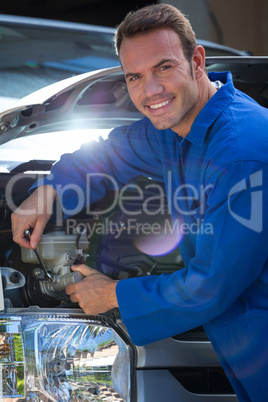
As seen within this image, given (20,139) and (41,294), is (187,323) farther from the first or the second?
(20,139)

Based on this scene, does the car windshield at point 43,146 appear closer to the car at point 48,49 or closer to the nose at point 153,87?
the nose at point 153,87

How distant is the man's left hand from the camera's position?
4.36ft

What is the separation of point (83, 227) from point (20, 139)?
417 mm

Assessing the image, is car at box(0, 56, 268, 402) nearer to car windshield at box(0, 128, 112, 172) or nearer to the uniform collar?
car windshield at box(0, 128, 112, 172)

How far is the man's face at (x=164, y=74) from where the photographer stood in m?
1.38

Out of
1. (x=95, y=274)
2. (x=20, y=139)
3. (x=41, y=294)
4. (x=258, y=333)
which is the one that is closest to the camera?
(x=258, y=333)

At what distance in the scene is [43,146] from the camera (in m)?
1.83

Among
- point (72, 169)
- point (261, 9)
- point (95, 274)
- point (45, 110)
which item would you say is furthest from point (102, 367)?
point (261, 9)

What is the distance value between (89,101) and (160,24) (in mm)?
521

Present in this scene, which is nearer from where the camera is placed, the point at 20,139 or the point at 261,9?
the point at 20,139

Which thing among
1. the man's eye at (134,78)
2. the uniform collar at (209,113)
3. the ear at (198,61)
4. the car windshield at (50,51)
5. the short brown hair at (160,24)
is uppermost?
the car windshield at (50,51)

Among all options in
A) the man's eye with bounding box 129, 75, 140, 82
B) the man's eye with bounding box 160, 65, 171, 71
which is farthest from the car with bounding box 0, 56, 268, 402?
the man's eye with bounding box 160, 65, 171, 71

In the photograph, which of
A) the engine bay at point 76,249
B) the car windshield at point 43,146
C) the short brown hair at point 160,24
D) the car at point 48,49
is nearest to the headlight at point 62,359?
the engine bay at point 76,249

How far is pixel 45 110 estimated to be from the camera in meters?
1.62
